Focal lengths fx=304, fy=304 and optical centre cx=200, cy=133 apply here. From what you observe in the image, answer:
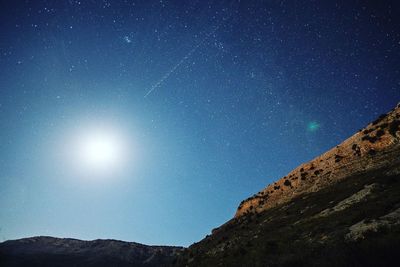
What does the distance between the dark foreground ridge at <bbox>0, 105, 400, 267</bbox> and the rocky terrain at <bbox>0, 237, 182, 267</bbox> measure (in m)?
105

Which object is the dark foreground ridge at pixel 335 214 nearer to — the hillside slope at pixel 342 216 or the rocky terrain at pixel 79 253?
the hillside slope at pixel 342 216

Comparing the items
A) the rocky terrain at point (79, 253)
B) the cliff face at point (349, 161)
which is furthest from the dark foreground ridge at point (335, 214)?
the rocky terrain at point (79, 253)

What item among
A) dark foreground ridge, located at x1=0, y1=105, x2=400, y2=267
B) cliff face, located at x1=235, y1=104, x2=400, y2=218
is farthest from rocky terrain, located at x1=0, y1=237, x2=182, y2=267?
dark foreground ridge, located at x1=0, y1=105, x2=400, y2=267

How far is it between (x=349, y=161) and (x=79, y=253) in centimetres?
15251

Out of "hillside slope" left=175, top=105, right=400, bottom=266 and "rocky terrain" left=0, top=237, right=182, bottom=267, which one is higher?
"rocky terrain" left=0, top=237, right=182, bottom=267

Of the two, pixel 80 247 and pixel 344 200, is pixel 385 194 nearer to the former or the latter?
pixel 344 200

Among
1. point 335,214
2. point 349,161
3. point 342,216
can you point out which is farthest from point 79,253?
point 342,216

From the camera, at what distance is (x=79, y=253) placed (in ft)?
511

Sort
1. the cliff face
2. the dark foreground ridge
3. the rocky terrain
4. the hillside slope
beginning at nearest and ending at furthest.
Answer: the hillside slope
the dark foreground ridge
the cliff face
the rocky terrain

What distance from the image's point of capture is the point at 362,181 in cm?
2833

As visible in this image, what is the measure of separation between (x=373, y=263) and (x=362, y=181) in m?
18.4

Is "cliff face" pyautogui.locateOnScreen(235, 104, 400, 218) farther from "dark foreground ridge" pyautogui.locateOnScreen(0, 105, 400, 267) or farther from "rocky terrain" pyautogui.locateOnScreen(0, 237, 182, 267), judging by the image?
"rocky terrain" pyautogui.locateOnScreen(0, 237, 182, 267)

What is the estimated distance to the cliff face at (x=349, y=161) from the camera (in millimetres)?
34344

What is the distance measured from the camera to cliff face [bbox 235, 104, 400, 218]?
34344 millimetres
